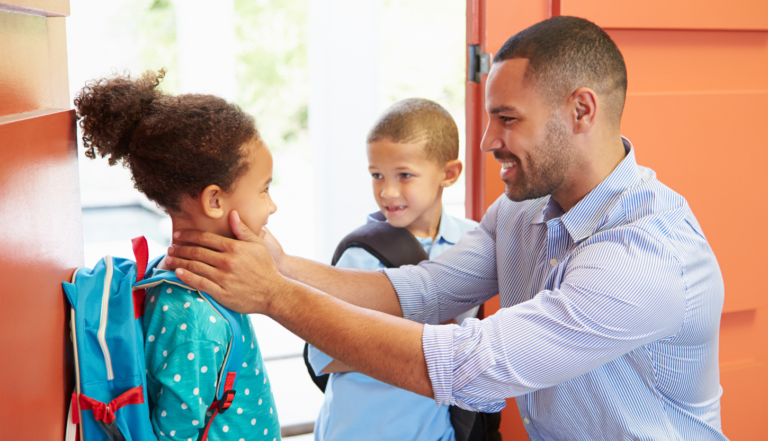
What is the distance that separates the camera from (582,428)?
56.4 inches

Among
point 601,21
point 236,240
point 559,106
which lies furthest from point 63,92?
point 601,21

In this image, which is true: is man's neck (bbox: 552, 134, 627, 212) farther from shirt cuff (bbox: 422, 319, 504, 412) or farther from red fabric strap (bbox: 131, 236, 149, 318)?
red fabric strap (bbox: 131, 236, 149, 318)

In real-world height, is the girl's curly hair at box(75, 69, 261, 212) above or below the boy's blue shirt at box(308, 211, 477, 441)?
above

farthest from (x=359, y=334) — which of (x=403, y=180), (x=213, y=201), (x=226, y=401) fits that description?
(x=403, y=180)

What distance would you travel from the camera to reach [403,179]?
1.91 m

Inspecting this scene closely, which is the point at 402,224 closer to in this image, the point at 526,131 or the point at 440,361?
the point at 526,131

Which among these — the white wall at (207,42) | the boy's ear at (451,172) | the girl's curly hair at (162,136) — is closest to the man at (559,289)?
the girl's curly hair at (162,136)

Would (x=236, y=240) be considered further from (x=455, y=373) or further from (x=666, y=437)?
(x=666, y=437)

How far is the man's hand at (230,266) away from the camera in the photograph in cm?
121

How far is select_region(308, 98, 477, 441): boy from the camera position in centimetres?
172

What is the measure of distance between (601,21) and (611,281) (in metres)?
0.96

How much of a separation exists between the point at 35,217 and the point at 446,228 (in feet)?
4.23

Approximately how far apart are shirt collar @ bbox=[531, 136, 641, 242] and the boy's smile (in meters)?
0.52

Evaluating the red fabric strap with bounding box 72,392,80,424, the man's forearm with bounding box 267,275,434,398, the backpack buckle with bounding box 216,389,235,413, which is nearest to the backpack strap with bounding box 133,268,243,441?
the backpack buckle with bounding box 216,389,235,413
